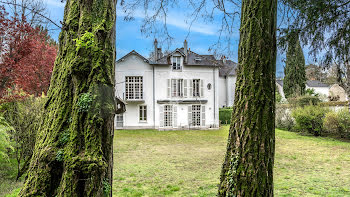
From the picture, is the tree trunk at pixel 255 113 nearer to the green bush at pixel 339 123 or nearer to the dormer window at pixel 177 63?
the green bush at pixel 339 123

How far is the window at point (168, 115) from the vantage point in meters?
19.7

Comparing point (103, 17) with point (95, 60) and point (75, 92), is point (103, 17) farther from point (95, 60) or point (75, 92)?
point (75, 92)

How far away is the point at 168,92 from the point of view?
1959 cm

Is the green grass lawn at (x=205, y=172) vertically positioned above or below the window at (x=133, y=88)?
below

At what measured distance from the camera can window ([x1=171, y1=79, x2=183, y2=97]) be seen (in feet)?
64.5

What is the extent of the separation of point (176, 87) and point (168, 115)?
2.52 metres

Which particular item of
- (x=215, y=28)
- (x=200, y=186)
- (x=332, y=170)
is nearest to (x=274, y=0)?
(x=215, y=28)

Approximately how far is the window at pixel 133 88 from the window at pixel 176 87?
8.95 ft

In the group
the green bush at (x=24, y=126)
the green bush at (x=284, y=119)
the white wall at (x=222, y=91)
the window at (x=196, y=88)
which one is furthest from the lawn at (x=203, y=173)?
the white wall at (x=222, y=91)

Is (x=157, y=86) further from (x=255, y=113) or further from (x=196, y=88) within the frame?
(x=255, y=113)

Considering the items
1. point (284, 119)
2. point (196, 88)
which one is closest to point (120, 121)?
point (196, 88)

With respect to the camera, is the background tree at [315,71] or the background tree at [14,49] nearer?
the background tree at [315,71]

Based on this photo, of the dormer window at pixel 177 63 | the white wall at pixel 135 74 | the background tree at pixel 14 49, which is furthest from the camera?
the dormer window at pixel 177 63

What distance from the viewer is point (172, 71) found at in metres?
19.5
